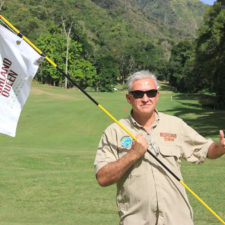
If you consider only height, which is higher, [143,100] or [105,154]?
[143,100]

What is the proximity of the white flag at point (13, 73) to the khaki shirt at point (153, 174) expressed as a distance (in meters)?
1.05

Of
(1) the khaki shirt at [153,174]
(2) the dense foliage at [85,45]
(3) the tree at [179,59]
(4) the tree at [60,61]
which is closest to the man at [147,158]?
(1) the khaki shirt at [153,174]

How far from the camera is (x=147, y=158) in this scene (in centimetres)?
302

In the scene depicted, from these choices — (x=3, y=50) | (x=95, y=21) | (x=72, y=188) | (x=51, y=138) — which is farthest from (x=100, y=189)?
(x=95, y=21)

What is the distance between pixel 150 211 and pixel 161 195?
0.46ft

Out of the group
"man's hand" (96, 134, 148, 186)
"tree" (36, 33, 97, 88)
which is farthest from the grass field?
"tree" (36, 33, 97, 88)

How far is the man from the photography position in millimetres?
2908

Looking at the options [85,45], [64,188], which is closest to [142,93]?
[64,188]

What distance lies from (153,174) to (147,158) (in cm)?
13

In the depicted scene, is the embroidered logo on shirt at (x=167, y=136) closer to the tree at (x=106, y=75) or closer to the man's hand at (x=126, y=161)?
the man's hand at (x=126, y=161)

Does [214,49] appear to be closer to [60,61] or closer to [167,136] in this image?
[167,136]

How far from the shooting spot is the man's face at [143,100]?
3.11 meters

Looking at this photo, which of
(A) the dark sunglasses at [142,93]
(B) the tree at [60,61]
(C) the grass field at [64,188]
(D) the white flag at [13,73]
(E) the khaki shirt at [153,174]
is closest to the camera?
(E) the khaki shirt at [153,174]

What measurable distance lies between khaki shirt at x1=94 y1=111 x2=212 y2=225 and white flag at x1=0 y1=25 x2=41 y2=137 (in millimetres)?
1049
